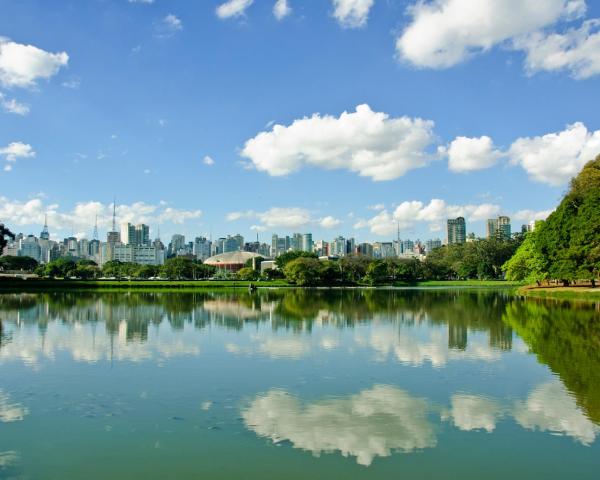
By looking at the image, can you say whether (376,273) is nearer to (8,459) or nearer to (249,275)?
(249,275)

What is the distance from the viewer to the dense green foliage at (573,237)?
50.0 m

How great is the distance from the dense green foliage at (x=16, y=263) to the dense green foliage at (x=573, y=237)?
12861 centimetres

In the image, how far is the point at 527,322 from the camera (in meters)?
31.1

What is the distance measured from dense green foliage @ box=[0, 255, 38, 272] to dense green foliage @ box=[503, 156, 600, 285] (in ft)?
422

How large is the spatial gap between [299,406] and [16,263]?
155260 mm

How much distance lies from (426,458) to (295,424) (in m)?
2.83

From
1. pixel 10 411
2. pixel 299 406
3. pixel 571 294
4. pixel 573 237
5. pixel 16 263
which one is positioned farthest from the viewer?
pixel 16 263

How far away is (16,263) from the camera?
148m

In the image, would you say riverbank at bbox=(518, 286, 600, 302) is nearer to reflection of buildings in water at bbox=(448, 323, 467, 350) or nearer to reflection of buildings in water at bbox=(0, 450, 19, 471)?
reflection of buildings in water at bbox=(448, 323, 467, 350)

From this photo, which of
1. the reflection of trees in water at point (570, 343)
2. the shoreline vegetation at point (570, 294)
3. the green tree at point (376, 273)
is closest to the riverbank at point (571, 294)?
the shoreline vegetation at point (570, 294)

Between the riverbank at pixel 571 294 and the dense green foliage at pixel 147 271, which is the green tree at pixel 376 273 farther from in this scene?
the riverbank at pixel 571 294

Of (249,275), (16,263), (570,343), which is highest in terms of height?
(16,263)

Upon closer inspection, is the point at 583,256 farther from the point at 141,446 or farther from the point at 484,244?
the point at 484,244

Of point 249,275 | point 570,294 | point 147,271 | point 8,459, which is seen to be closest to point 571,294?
point 570,294
